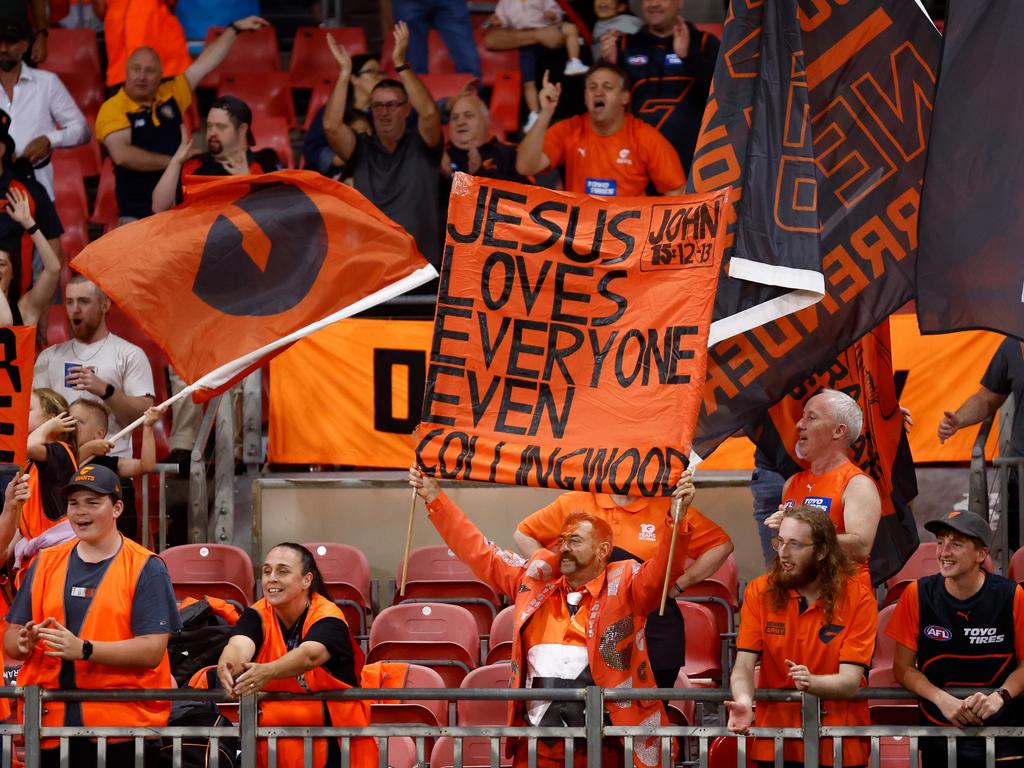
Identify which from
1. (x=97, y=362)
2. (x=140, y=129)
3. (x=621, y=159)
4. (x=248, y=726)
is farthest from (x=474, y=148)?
(x=248, y=726)

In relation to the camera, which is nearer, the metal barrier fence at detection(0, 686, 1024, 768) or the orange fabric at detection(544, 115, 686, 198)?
the metal barrier fence at detection(0, 686, 1024, 768)

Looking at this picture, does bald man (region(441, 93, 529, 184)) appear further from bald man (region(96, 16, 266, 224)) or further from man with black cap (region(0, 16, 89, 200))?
man with black cap (region(0, 16, 89, 200))

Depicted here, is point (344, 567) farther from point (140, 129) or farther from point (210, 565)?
point (140, 129)

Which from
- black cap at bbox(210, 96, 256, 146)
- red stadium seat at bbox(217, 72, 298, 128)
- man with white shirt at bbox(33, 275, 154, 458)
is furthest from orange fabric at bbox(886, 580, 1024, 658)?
red stadium seat at bbox(217, 72, 298, 128)

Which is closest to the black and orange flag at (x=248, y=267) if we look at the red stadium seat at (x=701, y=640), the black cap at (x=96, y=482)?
the black cap at (x=96, y=482)

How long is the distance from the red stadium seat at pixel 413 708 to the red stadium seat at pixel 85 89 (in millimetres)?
8579

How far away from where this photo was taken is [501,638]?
30.7 ft

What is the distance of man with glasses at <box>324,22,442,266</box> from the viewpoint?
12.5 metres

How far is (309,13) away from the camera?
17734 mm

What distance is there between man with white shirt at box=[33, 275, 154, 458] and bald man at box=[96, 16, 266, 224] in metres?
2.20

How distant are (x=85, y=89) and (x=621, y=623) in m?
9.74

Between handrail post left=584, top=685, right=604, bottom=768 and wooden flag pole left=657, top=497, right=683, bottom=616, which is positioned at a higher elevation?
wooden flag pole left=657, top=497, right=683, bottom=616

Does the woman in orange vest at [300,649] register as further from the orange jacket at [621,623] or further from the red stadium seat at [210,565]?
the red stadium seat at [210,565]

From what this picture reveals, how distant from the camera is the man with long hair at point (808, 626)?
743 centimetres
